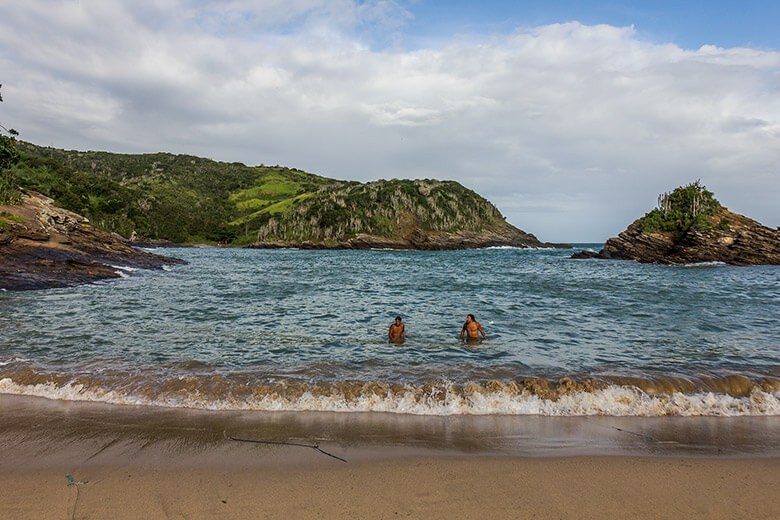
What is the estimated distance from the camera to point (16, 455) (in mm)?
5434

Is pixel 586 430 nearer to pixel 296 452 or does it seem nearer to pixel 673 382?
pixel 673 382

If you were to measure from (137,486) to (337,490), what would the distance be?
8.09 feet

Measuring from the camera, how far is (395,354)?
11289mm

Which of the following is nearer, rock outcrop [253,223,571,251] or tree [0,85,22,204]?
tree [0,85,22,204]

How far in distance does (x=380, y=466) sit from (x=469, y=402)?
2.96 meters

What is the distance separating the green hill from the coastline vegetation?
A: 68205 millimetres

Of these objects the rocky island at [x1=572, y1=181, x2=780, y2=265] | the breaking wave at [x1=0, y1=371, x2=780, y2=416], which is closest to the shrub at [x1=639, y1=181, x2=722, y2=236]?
the rocky island at [x1=572, y1=181, x2=780, y2=265]

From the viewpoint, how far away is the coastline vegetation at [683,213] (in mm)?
55750

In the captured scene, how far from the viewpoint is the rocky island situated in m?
52.3

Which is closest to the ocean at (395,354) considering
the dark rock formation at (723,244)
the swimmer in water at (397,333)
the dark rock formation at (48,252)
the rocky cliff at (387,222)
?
the swimmer in water at (397,333)

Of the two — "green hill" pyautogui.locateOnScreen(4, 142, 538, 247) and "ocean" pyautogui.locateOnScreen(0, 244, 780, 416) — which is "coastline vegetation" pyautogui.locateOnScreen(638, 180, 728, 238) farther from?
"green hill" pyautogui.locateOnScreen(4, 142, 538, 247)

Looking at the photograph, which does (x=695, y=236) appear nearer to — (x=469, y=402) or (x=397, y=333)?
(x=397, y=333)

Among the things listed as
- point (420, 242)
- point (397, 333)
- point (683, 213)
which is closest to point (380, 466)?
point (397, 333)

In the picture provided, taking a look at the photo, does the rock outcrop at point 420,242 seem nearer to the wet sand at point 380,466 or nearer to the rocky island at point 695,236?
the rocky island at point 695,236
